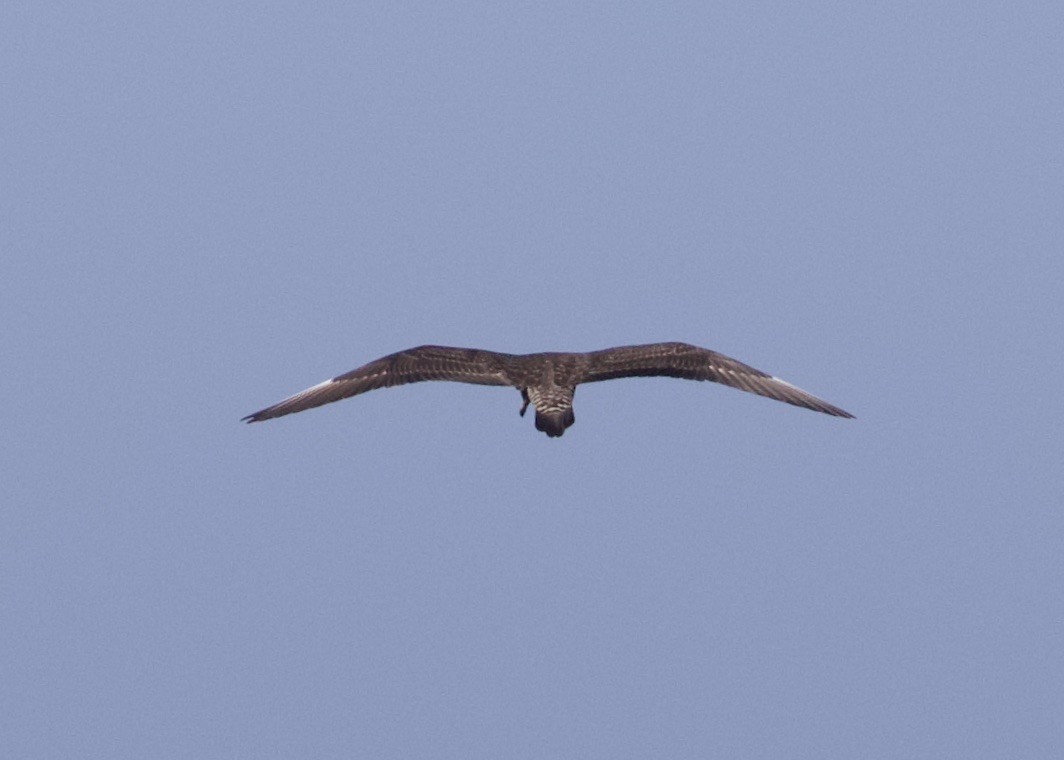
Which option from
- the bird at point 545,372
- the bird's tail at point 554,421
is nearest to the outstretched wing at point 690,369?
the bird at point 545,372

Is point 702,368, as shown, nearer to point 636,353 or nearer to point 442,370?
point 636,353

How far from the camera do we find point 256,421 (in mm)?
20141

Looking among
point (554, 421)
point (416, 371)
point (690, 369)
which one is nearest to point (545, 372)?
point (554, 421)

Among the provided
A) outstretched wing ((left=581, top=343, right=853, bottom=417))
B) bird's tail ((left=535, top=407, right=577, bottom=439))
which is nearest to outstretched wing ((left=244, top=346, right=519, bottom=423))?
bird's tail ((left=535, top=407, right=577, bottom=439))

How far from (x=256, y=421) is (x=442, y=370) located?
240 centimetres

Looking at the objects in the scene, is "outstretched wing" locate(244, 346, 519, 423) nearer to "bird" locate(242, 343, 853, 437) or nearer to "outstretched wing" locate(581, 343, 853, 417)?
"bird" locate(242, 343, 853, 437)

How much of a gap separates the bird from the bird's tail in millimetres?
12

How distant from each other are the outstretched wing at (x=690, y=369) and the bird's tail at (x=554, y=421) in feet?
2.47

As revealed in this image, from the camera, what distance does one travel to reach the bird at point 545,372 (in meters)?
19.5

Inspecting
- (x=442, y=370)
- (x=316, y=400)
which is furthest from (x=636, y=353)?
(x=316, y=400)

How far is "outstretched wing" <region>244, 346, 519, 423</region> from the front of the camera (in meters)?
19.8

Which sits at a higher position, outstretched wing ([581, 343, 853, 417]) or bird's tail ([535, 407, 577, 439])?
outstretched wing ([581, 343, 853, 417])

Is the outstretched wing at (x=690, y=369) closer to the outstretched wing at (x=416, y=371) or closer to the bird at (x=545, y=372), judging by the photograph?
the bird at (x=545, y=372)

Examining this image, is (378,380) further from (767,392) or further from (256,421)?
(767,392)
